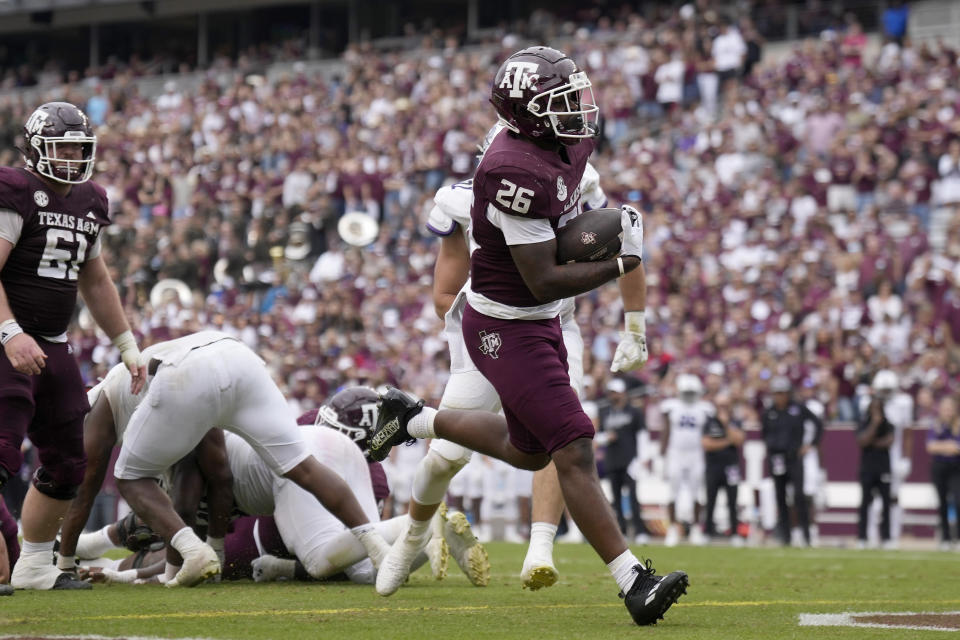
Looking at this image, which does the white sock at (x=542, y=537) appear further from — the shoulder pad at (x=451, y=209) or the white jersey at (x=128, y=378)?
the white jersey at (x=128, y=378)

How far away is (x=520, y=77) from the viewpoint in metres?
5.36

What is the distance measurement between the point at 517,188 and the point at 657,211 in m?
13.2

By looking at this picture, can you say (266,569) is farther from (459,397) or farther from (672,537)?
(672,537)

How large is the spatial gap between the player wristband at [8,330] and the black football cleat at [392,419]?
4.88 ft

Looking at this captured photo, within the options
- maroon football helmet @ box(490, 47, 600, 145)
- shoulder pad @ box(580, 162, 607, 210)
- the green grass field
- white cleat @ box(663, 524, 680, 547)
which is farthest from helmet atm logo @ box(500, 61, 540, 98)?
white cleat @ box(663, 524, 680, 547)

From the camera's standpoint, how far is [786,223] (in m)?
17.0

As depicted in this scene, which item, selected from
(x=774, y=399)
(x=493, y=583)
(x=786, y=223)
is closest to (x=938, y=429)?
(x=774, y=399)

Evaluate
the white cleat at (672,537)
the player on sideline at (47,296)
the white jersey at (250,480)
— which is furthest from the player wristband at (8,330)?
the white cleat at (672,537)

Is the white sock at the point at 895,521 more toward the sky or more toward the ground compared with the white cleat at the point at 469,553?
more toward the ground

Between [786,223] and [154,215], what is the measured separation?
11080 millimetres

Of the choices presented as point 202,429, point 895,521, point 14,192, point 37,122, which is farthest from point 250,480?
point 895,521

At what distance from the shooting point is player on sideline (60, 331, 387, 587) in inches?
257

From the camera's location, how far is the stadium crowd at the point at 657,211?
50.6ft

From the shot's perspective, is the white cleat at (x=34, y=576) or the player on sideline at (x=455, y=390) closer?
the player on sideline at (x=455, y=390)
